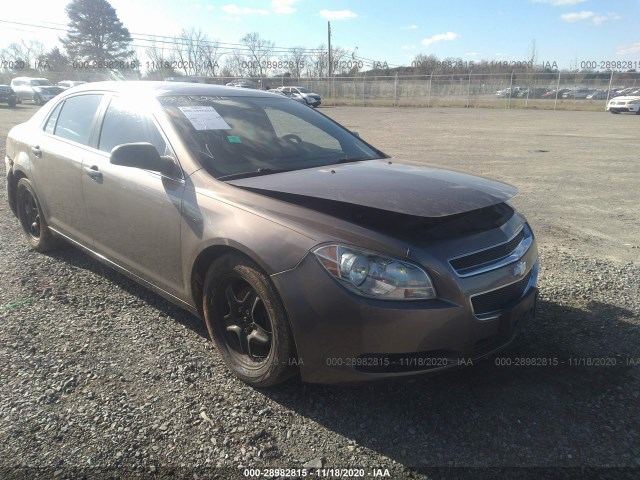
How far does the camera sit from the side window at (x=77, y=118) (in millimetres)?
3855

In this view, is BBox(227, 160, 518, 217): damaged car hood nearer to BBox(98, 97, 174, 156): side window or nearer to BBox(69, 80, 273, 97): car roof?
BBox(98, 97, 174, 156): side window

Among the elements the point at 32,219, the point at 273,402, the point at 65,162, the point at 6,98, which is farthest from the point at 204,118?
the point at 6,98

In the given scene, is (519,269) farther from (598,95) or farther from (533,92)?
(533,92)

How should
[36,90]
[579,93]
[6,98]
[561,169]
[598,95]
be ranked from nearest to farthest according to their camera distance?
[561,169] → [6,98] → [36,90] → [598,95] → [579,93]

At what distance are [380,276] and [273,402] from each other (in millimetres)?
988

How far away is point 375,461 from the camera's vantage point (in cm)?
219

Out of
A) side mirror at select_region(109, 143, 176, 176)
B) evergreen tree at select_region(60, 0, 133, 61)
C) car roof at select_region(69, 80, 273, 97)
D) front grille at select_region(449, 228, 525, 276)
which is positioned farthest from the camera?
evergreen tree at select_region(60, 0, 133, 61)

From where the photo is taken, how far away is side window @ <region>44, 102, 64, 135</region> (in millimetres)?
4353

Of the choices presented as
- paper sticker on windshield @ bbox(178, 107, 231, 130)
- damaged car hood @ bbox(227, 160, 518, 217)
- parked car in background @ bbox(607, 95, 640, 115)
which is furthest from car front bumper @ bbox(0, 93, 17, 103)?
parked car in background @ bbox(607, 95, 640, 115)

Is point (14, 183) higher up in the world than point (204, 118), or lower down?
lower down

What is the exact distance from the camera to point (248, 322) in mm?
2707

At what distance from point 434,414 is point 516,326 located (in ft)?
2.10

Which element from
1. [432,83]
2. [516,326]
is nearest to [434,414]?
[516,326]

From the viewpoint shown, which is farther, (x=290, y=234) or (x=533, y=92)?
(x=533, y=92)
